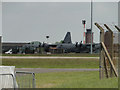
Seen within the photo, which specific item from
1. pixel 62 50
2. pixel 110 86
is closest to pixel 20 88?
pixel 110 86

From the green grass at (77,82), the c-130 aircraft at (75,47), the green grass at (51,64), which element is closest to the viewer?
the green grass at (77,82)

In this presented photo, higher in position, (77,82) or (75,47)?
(77,82)

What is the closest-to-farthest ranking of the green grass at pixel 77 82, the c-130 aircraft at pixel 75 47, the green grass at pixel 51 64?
the green grass at pixel 77 82 < the green grass at pixel 51 64 < the c-130 aircraft at pixel 75 47

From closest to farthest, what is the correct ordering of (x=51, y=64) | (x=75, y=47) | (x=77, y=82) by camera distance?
(x=77, y=82)
(x=51, y=64)
(x=75, y=47)

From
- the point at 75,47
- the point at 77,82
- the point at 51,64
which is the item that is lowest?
the point at 75,47

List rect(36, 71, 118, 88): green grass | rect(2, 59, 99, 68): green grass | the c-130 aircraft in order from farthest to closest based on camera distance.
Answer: the c-130 aircraft → rect(2, 59, 99, 68): green grass → rect(36, 71, 118, 88): green grass

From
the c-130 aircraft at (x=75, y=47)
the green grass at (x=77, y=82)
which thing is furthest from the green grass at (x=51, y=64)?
the c-130 aircraft at (x=75, y=47)

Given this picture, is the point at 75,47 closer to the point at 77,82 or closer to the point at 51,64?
the point at 51,64

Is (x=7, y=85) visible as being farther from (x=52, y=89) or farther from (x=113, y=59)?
(x=113, y=59)

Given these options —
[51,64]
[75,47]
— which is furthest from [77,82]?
[75,47]

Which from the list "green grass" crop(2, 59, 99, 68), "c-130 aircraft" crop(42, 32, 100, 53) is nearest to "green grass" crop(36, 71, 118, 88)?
"green grass" crop(2, 59, 99, 68)

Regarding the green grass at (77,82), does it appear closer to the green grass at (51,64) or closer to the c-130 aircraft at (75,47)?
the green grass at (51,64)

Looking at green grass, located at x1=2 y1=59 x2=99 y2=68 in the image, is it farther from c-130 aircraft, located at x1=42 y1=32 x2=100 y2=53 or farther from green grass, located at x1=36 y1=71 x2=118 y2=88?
c-130 aircraft, located at x1=42 y1=32 x2=100 y2=53

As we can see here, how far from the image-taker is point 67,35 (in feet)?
363
